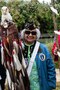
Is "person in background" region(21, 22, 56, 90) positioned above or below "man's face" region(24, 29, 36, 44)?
below

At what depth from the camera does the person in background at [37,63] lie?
513 centimetres

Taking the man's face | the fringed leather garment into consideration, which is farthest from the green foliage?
the fringed leather garment

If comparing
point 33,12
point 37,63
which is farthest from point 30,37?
point 33,12

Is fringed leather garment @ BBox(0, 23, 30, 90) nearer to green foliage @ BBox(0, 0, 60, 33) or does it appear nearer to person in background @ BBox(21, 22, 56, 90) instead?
person in background @ BBox(21, 22, 56, 90)

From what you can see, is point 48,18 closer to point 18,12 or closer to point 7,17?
point 18,12

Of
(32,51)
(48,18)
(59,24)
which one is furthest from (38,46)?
(48,18)

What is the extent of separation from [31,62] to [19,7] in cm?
2348

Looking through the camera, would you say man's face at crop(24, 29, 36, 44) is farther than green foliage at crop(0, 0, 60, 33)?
No

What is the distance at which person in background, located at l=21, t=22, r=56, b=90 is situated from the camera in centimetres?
513

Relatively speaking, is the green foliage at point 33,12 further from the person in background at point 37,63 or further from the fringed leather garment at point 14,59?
the fringed leather garment at point 14,59

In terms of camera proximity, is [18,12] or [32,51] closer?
[32,51]

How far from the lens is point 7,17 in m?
5.41

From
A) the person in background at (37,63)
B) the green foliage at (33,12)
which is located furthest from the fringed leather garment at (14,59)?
the green foliage at (33,12)

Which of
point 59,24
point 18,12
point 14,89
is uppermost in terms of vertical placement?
point 18,12
